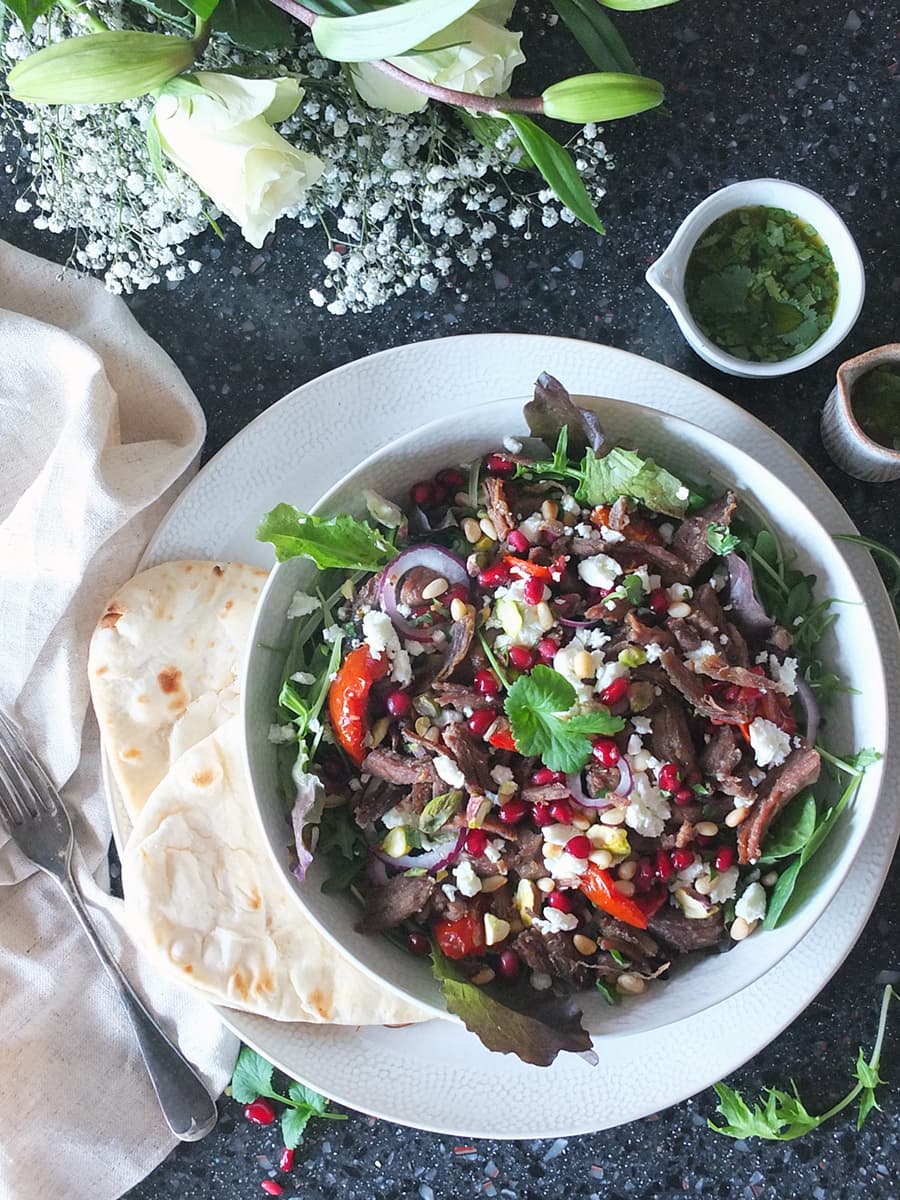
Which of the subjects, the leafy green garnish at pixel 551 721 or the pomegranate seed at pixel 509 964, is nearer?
the leafy green garnish at pixel 551 721

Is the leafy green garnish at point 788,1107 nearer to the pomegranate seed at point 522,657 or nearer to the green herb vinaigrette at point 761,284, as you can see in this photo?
the pomegranate seed at point 522,657

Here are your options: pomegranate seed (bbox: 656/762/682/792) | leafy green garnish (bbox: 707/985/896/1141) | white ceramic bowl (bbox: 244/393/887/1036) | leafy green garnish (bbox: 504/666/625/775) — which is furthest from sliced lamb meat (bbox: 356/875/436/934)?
leafy green garnish (bbox: 707/985/896/1141)

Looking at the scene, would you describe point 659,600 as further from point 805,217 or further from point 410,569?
point 805,217

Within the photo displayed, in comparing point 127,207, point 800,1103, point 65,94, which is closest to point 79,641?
point 127,207

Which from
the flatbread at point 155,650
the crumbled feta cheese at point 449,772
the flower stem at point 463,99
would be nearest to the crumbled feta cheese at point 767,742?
the crumbled feta cheese at point 449,772

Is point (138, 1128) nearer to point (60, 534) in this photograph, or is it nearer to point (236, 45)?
point (60, 534)

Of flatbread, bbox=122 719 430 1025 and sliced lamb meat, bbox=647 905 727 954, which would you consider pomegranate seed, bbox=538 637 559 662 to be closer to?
sliced lamb meat, bbox=647 905 727 954
